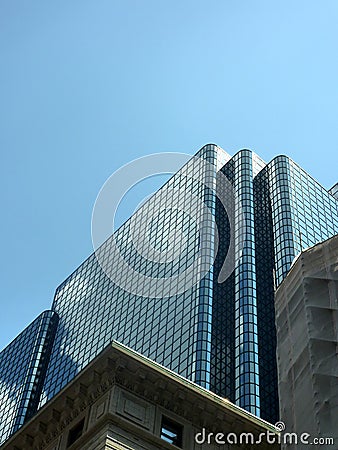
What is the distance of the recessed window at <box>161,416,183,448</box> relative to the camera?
3581cm

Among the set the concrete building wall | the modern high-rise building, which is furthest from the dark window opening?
the modern high-rise building

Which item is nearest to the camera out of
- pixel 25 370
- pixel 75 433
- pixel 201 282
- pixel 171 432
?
pixel 171 432

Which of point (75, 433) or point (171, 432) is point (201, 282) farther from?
point (171, 432)

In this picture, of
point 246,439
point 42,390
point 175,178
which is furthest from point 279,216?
point 246,439

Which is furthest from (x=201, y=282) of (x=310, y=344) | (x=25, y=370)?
(x=310, y=344)

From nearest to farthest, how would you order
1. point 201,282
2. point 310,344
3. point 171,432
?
point 310,344 < point 171,432 < point 201,282

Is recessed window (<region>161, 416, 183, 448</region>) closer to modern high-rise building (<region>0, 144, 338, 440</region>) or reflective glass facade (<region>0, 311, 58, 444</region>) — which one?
modern high-rise building (<region>0, 144, 338, 440</region>)

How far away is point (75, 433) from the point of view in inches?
1449

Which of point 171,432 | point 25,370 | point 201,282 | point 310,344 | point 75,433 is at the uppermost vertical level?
point 25,370

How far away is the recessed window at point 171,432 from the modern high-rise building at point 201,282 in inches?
2495

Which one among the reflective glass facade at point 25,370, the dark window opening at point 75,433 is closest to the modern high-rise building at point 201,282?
the reflective glass facade at point 25,370

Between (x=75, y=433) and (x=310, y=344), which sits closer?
(x=310, y=344)

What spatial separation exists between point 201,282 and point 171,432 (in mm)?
78969

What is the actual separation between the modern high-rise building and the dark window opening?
210 feet
